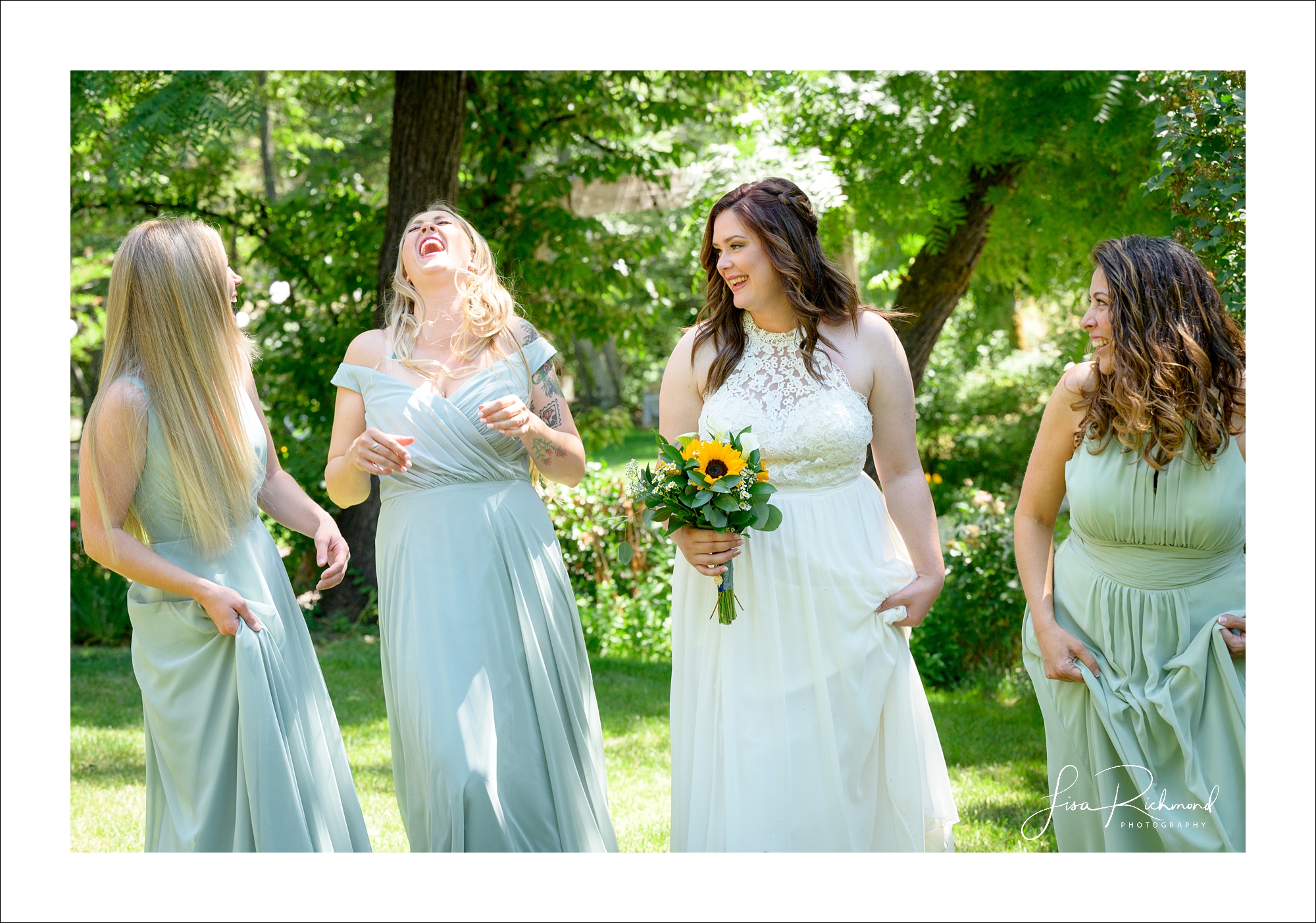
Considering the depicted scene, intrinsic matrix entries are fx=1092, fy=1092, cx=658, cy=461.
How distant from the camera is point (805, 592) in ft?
10.7

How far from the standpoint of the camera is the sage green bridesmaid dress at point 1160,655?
311cm

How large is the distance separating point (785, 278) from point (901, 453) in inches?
25.7

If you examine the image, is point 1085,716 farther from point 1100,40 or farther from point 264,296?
point 264,296

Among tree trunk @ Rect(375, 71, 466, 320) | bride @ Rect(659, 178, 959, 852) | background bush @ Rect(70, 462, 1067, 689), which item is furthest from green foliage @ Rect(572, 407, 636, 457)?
bride @ Rect(659, 178, 959, 852)

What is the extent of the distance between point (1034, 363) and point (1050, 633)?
12.7 m

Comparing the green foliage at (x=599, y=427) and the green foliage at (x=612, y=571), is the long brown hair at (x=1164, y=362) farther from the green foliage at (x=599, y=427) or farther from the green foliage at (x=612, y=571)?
the green foliage at (x=599, y=427)

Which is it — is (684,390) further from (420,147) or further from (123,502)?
(420,147)

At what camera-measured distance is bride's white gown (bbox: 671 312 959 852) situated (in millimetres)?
3211

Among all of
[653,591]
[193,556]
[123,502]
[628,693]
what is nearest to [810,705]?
[193,556]

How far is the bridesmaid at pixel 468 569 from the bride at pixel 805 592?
16.8 inches

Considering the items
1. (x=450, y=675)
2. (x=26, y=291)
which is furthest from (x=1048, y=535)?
(x=26, y=291)

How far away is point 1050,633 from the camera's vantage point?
3.30 meters

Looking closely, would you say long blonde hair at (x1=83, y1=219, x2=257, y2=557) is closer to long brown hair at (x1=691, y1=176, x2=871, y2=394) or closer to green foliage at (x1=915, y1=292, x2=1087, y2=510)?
long brown hair at (x1=691, y1=176, x2=871, y2=394)
